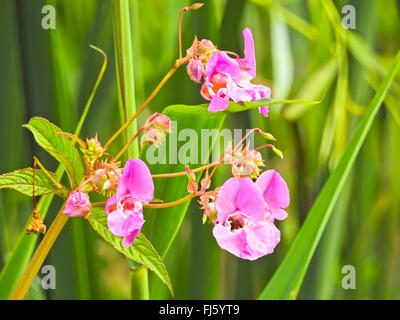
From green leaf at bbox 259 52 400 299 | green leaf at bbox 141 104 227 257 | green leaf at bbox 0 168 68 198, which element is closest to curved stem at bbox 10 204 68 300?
green leaf at bbox 0 168 68 198

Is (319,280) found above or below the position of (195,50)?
below

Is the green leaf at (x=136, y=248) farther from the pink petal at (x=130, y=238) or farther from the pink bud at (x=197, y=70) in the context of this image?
the pink bud at (x=197, y=70)

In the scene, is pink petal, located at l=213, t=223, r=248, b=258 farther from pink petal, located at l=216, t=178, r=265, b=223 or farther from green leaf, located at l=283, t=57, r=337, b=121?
green leaf, located at l=283, t=57, r=337, b=121

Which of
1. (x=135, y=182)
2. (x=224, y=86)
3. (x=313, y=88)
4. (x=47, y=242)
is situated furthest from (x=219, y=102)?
(x=313, y=88)

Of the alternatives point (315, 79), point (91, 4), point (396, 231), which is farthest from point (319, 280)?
point (91, 4)

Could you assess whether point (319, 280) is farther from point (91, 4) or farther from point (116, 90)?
point (91, 4)

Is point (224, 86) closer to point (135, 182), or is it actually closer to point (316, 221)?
point (135, 182)

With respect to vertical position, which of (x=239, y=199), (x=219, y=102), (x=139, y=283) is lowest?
(x=139, y=283)
